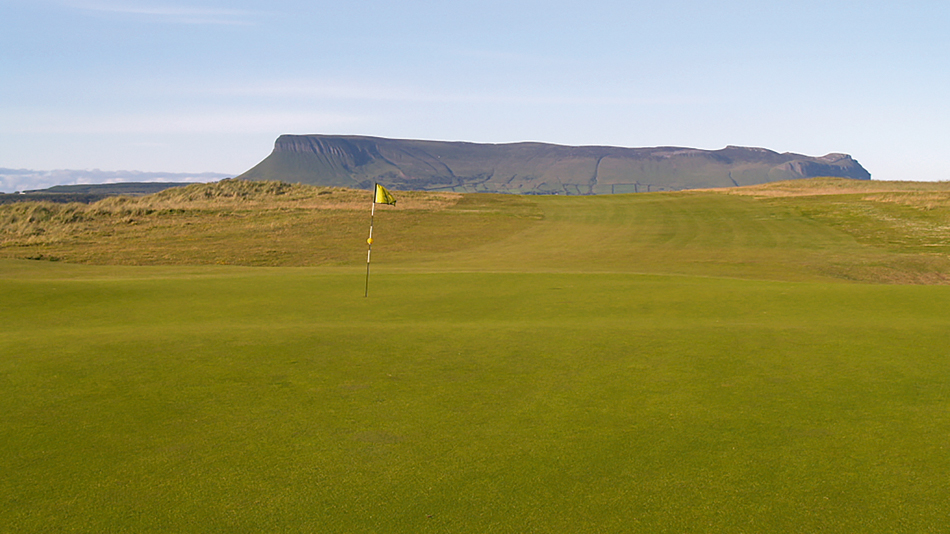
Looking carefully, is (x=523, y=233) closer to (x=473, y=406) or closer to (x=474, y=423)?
(x=473, y=406)

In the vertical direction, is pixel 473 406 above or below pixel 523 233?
below

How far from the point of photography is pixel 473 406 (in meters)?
7.09

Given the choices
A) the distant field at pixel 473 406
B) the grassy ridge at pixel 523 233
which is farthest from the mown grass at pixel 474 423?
the grassy ridge at pixel 523 233

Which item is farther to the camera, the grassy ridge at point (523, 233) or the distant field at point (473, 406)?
the grassy ridge at point (523, 233)

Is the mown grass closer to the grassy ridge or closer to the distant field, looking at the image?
the distant field

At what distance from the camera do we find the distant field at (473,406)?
488cm

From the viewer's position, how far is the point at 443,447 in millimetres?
5934

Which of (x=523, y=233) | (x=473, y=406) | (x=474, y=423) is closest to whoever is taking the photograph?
(x=474, y=423)

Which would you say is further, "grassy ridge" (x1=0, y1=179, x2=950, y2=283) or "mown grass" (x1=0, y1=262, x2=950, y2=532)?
"grassy ridge" (x1=0, y1=179, x2=950, y2=283)

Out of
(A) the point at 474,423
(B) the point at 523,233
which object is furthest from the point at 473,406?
(B) the point at 523,233

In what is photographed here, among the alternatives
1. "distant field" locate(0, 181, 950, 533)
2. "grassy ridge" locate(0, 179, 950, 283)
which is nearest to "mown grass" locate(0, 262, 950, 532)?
"distant field" locate(0, 181, 950, 533)

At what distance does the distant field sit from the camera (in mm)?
4875

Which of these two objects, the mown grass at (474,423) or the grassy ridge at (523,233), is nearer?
the mown grass at (474,423)

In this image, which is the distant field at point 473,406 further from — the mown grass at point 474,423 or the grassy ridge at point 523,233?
the grassy ridge at point 523,233
